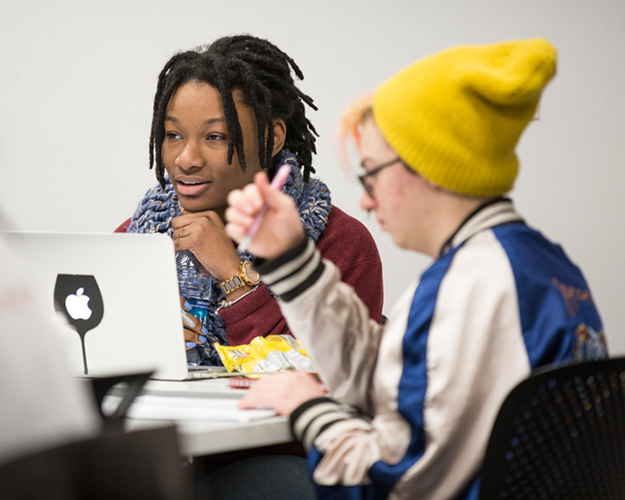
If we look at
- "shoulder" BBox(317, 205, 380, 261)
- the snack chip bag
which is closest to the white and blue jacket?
the snack chip bag

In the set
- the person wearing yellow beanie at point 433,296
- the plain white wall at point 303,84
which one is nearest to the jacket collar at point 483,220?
the person wearing yellow beanie at point 433,296

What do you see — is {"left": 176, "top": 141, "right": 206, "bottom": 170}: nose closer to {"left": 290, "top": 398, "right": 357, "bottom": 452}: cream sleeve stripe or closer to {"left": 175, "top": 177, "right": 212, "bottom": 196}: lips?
{"left": 175, "top": 177, "right": 212, "bottom": 196}: lips

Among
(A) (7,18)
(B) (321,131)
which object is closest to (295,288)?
(B) (321,131)

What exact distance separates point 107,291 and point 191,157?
479 millimetres

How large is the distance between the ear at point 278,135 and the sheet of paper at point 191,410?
0.77m

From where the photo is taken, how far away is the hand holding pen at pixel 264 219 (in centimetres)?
79

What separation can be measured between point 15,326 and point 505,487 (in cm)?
48

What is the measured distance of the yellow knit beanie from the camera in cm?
77

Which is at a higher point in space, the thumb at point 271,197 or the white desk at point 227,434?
the thumb at point 271,197

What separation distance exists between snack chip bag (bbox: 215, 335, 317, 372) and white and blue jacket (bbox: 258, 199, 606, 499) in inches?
13.1

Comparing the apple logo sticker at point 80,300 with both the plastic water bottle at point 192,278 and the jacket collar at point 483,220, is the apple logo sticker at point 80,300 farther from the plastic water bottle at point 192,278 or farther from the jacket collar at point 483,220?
the jacket collar at point 483,220

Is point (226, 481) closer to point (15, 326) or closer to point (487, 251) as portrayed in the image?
point (487, 251)

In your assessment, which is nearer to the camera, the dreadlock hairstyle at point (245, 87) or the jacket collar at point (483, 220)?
the jacket collar at point (483, 220)

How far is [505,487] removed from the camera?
0.65 meters
